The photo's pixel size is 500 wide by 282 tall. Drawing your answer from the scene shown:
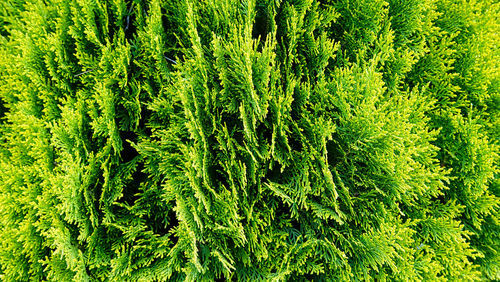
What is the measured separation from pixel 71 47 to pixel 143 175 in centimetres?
142

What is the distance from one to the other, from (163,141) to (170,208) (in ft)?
2.08

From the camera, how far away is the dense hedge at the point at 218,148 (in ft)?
7.72

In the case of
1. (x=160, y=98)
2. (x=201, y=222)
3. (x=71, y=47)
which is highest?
(x=71, y=47)

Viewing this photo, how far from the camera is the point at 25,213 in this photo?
2758 mm

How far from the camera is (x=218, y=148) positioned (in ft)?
8.37

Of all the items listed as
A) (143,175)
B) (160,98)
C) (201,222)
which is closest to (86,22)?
(160,98)

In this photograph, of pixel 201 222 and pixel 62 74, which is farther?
pixel 62 74

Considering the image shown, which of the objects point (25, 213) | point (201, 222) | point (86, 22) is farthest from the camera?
point (25, 213)

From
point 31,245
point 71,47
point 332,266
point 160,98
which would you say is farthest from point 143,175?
point 332,266

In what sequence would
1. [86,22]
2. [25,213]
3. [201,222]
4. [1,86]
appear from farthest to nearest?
[1,86], [25,213], [86,22], [201,222]

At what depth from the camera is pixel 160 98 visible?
99.1 inches

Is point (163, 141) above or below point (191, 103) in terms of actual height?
below

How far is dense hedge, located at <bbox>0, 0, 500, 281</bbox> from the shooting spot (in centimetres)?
235

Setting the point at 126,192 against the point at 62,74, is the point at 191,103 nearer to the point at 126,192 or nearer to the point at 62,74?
the point at 126,192
